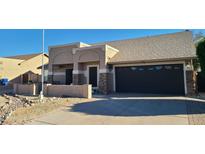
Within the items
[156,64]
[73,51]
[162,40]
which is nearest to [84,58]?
[73,51]

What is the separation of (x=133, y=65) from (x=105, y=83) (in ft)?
10.4

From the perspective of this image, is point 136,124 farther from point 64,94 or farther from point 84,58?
point 84,58

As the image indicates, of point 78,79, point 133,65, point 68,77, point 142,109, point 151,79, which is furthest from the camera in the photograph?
point 68,77

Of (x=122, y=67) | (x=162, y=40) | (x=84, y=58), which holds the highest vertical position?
(x=162, y=40)

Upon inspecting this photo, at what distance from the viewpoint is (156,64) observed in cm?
1454

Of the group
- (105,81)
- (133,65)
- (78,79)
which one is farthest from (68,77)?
(133,65)

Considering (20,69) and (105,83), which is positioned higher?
(20,69)

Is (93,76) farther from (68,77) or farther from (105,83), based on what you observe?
(68,77)

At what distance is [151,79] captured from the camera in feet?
48.3

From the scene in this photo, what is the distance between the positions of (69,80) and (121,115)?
43.5 feet

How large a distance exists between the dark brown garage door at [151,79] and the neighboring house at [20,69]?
16149 mm

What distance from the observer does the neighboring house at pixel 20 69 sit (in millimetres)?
26034

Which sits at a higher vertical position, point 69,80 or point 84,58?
point 84,58
